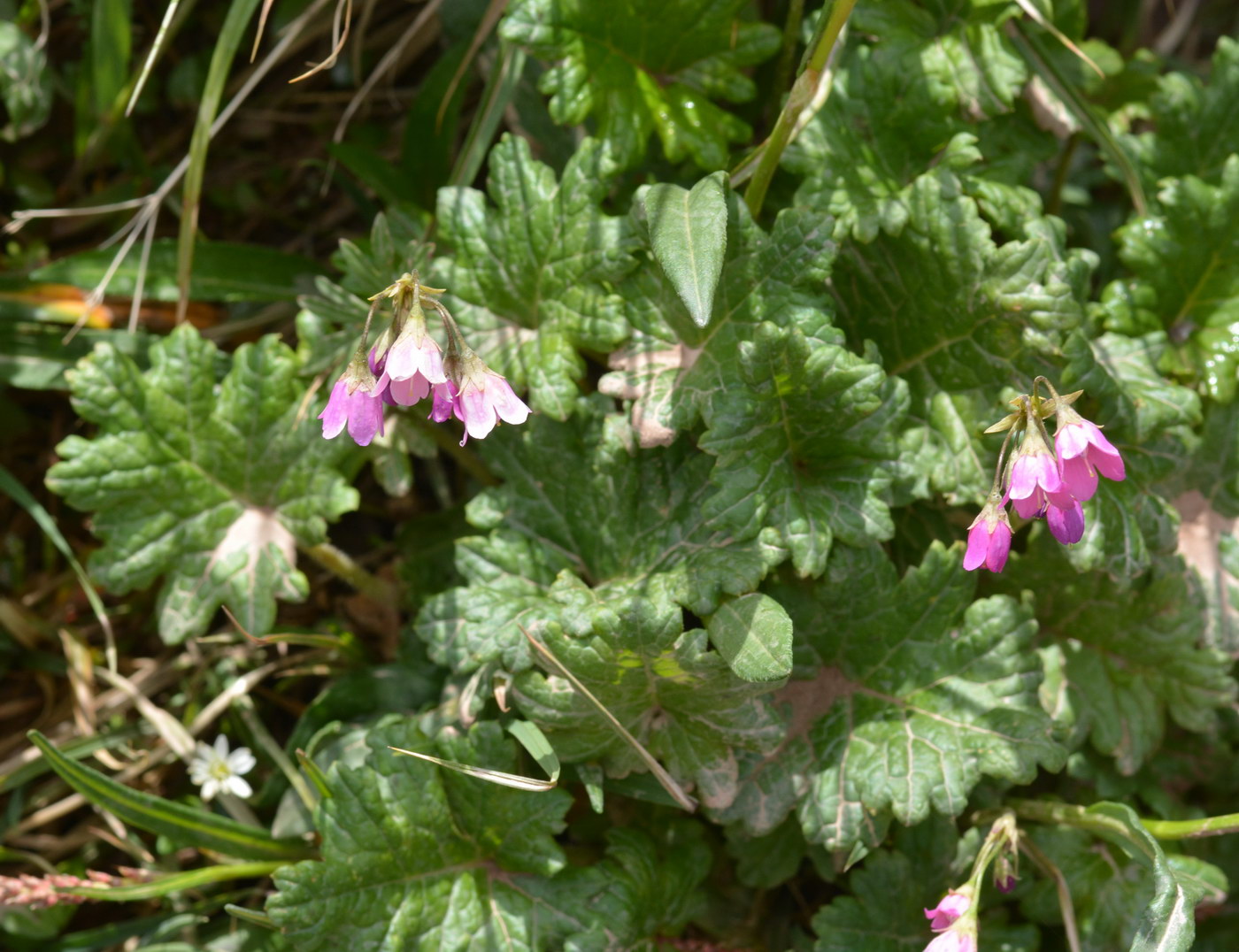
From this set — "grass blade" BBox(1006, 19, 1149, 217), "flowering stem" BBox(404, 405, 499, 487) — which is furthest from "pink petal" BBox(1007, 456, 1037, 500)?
"flowering stem" BBox(404, 405, 499, 487)

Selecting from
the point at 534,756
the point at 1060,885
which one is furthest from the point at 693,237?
the point at 1060,885

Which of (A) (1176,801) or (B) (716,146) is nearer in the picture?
(B) (716,146)

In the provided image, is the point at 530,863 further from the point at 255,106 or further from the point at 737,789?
the point at 255,106

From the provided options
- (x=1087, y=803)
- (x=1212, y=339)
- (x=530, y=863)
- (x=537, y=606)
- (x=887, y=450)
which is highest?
(x=1212, y=339)

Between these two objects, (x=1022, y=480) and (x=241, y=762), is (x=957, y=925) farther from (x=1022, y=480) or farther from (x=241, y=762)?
(x=241, y=762)

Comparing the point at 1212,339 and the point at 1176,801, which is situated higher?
the point at 1212,339

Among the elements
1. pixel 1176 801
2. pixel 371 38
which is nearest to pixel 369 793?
pixel 1176 801

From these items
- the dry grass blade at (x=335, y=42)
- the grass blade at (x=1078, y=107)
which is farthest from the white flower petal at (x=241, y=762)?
the grass blade at (x=1078, y=107)

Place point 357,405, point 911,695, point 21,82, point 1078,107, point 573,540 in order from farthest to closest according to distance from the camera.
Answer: point 21,82
point 1078,107
point 573,540
point 911,695
point 357,405
